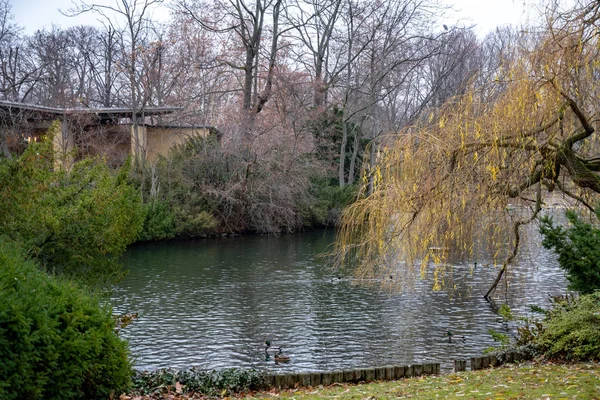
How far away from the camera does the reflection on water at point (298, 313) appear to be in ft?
38.6

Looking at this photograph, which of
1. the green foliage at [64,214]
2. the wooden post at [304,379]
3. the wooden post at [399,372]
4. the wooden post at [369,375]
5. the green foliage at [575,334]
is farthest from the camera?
the wooden post at [399,372]

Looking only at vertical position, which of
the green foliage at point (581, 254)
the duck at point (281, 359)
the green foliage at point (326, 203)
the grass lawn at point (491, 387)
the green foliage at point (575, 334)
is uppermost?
the green foliage at point (326, 203)

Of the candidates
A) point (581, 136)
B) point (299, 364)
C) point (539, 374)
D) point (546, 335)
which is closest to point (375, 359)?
point (299, 364)

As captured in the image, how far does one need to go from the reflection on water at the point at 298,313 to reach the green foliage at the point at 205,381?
7.31 feet

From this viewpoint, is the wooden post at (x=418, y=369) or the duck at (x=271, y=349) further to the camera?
the duck at (x=271, y=349)

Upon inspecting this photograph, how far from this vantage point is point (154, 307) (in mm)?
15680

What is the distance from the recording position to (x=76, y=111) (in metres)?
31.7

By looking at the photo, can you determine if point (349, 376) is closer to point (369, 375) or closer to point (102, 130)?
point (369, 375)

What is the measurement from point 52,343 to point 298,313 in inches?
389

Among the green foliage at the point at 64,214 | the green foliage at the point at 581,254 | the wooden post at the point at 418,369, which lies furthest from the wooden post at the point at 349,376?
the green foliage at the point at 581,254

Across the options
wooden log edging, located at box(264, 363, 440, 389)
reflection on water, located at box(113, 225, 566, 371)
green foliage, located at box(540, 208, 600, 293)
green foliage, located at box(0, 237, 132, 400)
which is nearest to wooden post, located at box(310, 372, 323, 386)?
wooden log edging, located at box(264, 363, 440, 389)

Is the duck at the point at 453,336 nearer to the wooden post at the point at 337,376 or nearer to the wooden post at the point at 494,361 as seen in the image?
the wooden post at the point at 494,361

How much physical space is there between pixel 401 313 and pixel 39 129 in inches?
1001

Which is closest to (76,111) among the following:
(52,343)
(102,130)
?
(102,130)
